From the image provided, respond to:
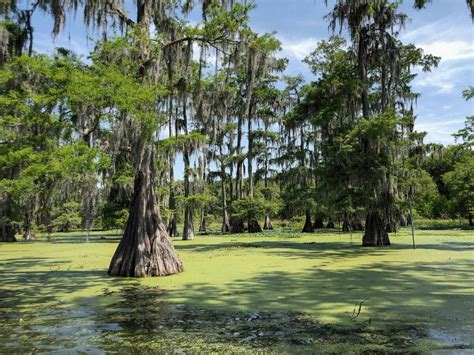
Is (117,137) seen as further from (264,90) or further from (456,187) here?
→ (456,187)

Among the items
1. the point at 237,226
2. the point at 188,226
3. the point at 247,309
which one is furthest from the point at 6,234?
the point at 247,309

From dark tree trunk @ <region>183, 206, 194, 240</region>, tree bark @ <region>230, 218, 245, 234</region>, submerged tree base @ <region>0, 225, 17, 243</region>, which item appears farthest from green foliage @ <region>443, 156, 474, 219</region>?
submerged tree base @ <region>0, 225, 17, 243</region>

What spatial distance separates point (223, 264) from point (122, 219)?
38.3ft

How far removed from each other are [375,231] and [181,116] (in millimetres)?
13500

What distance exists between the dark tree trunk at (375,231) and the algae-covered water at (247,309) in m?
5.22

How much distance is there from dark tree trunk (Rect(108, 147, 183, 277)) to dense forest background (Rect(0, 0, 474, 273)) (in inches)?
1.8

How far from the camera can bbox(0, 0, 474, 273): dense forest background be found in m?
7.13

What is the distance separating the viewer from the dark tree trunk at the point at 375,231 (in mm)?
14844

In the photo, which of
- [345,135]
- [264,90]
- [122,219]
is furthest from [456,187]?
[122,219]

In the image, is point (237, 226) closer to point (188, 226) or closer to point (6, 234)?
point (188, 226)

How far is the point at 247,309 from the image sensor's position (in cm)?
550

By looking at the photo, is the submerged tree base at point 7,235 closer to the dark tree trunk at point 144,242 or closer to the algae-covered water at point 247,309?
the algae-covered water at point 247,309

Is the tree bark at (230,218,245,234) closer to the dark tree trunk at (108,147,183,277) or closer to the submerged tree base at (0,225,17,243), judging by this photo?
the submerged tree base at (0,225,17,243)

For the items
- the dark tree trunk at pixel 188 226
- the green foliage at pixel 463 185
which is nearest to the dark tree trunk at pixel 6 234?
the dark tree trunk at pixel 188 226
